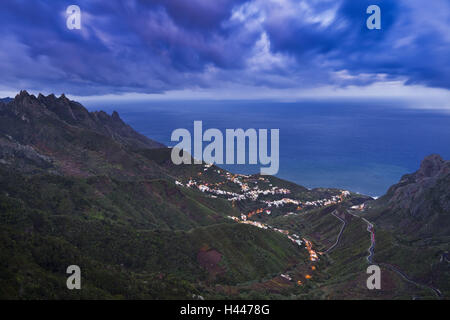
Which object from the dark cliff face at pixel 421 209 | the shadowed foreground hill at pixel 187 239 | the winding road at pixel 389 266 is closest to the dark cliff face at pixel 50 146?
the shadowed foreground hill at pixel 187 239

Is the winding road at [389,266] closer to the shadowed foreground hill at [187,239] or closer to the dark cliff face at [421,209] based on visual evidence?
the shadowed foreground hill at [187,239]

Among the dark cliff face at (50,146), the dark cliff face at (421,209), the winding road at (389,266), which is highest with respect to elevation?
the dark cliff face at (50,146)

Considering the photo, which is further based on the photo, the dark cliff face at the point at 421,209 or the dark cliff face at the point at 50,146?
the dark cliff face at the point at 50,146

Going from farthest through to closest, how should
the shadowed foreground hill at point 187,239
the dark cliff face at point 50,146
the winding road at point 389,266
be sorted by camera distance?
the dark cliff face at point 50,146, the winding road at point 389,266, the shadowed foreground hill at point 187,239

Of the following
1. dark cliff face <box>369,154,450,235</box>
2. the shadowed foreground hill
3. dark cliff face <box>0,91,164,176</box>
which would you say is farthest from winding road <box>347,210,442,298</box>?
dark cliff face <box>0,91,164,176</box>

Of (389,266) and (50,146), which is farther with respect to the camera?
(50,146)

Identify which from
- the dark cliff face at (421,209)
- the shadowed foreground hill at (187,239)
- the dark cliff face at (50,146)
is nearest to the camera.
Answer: the shadowed foreground hill at (187,239)

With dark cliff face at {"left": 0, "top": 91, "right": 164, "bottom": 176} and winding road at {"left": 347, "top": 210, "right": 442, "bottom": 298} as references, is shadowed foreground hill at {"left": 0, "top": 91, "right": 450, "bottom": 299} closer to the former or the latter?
winding road at {"left": 347, "top": 210, "right": 442, "bottom": 298}

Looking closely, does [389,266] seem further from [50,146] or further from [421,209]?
[50,146]

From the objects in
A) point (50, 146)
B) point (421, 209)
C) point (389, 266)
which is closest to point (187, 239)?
point (389, 266)
